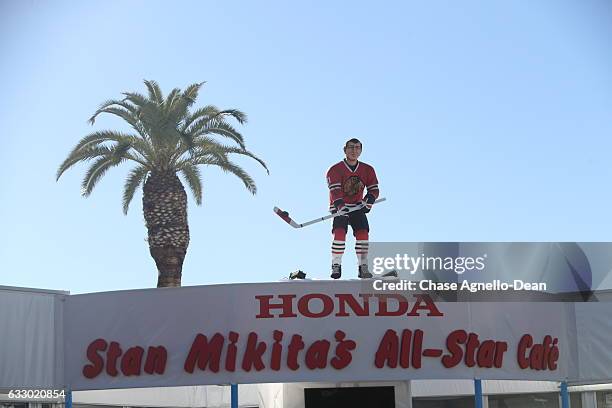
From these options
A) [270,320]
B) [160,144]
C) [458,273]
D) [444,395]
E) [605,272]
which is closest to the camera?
[270,320]

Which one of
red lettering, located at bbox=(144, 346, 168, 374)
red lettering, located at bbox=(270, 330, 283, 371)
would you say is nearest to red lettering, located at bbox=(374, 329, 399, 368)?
red lettering, located at bbox=(270, 330, 283, 371)

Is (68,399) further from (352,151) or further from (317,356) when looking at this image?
(352,151)

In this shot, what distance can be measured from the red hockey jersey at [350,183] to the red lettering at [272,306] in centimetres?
306

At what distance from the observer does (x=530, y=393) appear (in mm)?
31906

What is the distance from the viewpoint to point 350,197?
2209cm

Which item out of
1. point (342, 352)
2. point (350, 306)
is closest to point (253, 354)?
point (342, 352)

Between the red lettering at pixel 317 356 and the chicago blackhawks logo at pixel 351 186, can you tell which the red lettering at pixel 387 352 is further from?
the chicago blackhawks logo at pixel 351 186

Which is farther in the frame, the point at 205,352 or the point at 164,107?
the point at 164,107

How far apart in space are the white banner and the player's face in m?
3.39

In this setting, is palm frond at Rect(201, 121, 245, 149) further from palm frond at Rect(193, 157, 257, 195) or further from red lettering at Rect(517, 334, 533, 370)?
red lettering at Rect(517, 334, 533, 370)

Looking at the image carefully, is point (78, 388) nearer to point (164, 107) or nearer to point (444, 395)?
point (444, 395)

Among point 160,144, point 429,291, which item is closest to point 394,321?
point 429,291

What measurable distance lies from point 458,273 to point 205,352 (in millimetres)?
5492

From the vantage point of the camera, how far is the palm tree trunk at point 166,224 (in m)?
37.1
